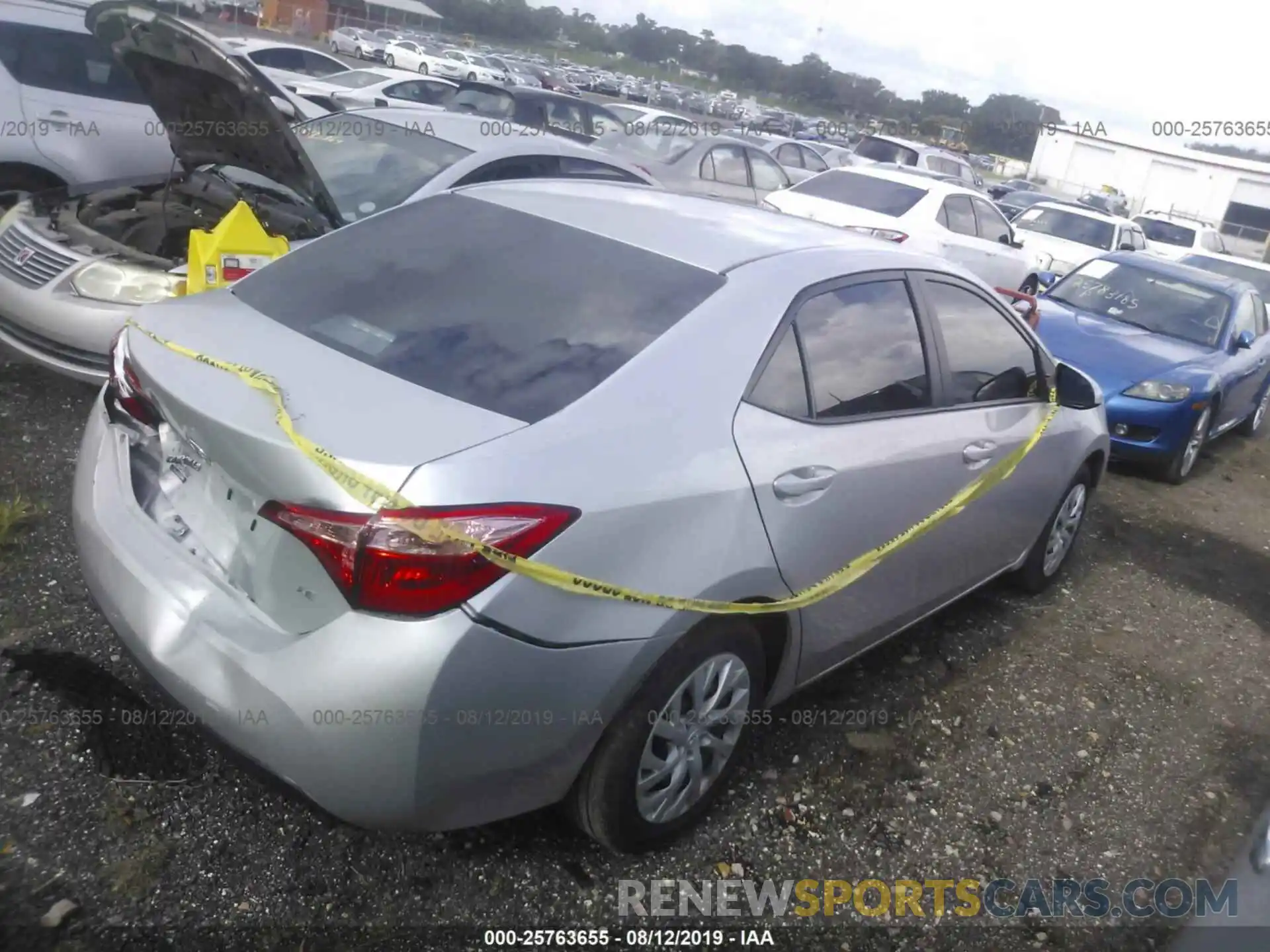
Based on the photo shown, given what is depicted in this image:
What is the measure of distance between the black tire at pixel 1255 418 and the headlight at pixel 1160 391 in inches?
109

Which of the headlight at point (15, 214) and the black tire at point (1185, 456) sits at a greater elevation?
the headlight at point (15, 214)

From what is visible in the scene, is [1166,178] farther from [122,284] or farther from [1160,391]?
[122,284]

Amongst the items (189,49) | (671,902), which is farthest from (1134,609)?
(189,49)

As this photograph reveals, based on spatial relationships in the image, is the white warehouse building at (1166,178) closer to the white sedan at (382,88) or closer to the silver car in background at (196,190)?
the white sedan at (382,88)

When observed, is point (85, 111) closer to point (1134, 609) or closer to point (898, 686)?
point (898, 686)

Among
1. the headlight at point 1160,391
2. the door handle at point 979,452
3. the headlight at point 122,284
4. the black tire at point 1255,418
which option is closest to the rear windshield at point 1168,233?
the black tire at point 1255,418

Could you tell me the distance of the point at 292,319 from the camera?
112 inches

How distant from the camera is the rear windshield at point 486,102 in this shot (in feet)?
45.6

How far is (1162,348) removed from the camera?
788cm

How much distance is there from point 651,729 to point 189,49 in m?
3.68

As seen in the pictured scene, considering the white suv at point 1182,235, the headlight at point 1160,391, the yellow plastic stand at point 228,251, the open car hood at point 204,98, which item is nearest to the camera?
the open car hood at point 204,98

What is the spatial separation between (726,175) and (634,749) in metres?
11.0

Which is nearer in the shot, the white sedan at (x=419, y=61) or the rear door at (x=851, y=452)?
the rear door at (x=851, y=452)

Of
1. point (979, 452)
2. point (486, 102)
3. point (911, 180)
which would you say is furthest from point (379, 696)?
point (486, 102)
